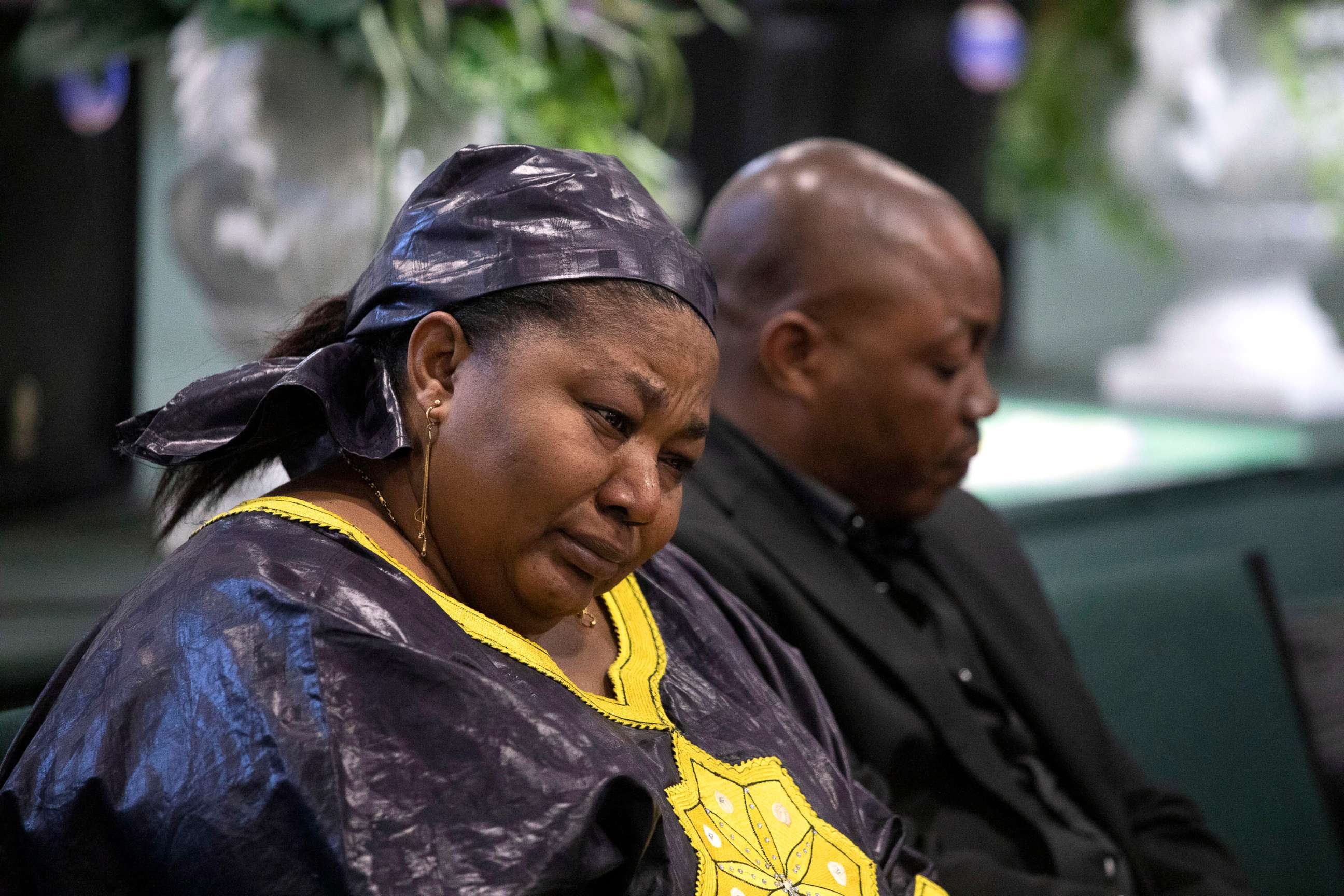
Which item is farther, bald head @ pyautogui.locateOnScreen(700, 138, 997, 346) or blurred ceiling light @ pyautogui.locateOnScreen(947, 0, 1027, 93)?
blurred ceiling light @ pyautogui.locateOnScreen(947, 0, 1027, 93)

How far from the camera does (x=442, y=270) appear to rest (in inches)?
40.7

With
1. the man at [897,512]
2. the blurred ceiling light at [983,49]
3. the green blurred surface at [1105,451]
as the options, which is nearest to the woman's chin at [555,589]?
the man at [897,512]

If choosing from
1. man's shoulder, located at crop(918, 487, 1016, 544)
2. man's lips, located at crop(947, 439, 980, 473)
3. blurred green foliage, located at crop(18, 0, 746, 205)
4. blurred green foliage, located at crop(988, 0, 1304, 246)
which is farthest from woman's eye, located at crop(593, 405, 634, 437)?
blurred green foliage, located at crop(988, 0, 1304, 246)

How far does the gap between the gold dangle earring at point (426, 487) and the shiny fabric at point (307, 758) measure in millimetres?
79

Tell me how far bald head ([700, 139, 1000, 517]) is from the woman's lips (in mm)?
752

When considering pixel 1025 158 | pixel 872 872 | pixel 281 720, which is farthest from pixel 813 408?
pixel 1025 158

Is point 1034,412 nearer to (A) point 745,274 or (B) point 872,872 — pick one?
(A) point 745,274

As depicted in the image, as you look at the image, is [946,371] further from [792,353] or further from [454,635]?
[454,635]

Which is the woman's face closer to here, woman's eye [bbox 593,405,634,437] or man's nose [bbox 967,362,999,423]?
woman's eye [bbox 593,405,634,437]

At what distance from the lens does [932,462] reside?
1.79 metres

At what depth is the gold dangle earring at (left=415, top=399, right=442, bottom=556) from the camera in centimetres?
104

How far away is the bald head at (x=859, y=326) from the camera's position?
176cm

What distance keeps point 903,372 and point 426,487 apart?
0.85m

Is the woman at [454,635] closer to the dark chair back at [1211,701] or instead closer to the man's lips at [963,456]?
the man's lips at [963,456]
